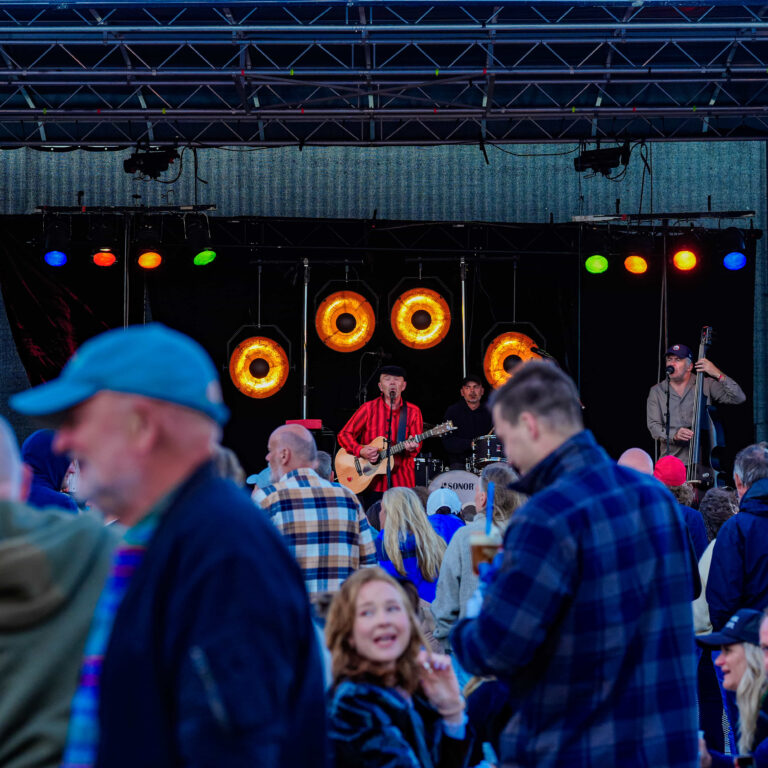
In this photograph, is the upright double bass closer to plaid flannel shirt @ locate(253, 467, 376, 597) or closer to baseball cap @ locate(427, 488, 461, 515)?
baseball cap @ locate(427, 488, 461, 515)

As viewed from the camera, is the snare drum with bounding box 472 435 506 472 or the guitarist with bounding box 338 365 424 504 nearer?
the snare drum with bounding box 472 435 506 472

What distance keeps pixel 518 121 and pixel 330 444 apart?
4.11m

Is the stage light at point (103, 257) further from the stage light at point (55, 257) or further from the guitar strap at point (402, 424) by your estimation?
the guitar strap at point (402, 424)

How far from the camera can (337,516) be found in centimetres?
517

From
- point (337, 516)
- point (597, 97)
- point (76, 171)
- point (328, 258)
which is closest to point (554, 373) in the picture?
point (337, 516)

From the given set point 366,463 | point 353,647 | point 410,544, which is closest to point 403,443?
point 366,463

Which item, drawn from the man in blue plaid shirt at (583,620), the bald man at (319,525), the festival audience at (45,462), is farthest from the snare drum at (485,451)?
the man in blue plaid shirt at (583,620)

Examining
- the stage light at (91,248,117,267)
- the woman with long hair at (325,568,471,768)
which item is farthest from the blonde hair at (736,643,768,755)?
the stage light at (91,248,117,267)

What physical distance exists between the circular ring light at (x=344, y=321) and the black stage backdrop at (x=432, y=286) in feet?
0.39

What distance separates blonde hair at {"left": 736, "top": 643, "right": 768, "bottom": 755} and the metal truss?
5.99m

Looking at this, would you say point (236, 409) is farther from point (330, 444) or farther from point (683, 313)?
point (683, 313)

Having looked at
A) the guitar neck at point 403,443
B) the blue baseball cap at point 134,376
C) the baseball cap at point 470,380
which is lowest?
the guitar neck at point 403,443

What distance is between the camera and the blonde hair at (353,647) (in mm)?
3268

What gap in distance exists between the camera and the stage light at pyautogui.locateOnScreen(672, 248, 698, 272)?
1283cm
